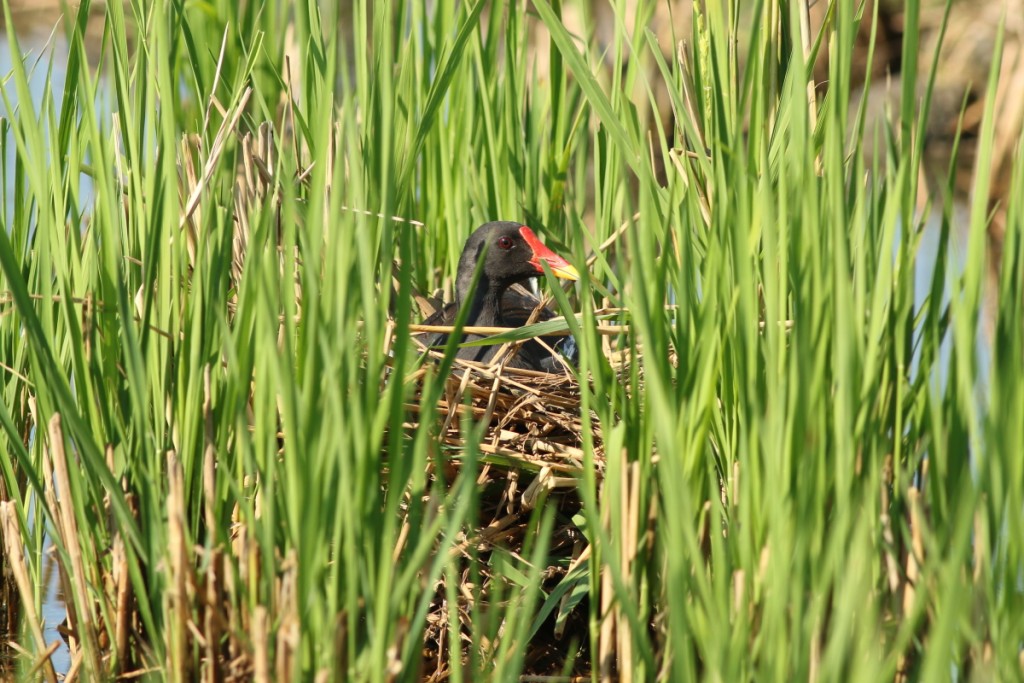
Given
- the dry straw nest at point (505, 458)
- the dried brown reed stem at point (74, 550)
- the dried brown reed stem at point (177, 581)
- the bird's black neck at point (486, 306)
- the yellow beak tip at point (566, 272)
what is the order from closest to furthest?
the dried brown reed stem at point (177, 581)
the dried brown reed stem at point (74, 550)
the dry straw nest at point (505, 458)
the yellow beak tip at point (566, 272)
the bird's black neck at point (486, 306)

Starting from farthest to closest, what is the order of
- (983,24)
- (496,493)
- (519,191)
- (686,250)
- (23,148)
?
(983,24) < (519,191) < (496,493) < (23,148) < (686,250)

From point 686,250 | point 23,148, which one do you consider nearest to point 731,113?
point 686,250

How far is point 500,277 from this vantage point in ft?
12.1

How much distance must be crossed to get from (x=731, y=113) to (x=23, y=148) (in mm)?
1292

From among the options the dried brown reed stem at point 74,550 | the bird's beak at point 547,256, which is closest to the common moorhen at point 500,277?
the bird's beak at point 547,256

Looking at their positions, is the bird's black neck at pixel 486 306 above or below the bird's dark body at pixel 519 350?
above

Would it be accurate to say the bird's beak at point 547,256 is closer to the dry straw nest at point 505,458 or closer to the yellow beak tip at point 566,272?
the yellow beak tip at point 566,272

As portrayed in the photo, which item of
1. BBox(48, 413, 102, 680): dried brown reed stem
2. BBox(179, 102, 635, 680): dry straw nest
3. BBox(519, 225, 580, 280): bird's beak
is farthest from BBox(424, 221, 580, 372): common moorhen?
BBox(48, 413, 102, 680): dried brown reed stem

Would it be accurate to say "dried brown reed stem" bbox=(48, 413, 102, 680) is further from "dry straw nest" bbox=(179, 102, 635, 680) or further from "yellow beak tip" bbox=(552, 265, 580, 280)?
"yellow beak tip" bbox=(552, 265, 580, 280)

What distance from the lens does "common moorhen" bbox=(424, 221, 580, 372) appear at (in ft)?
11.0

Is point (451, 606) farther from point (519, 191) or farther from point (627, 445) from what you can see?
point (519, 191)

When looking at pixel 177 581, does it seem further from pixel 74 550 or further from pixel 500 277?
pixel 500 277

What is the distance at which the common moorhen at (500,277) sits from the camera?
334cm

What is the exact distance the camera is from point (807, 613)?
1.77 m
